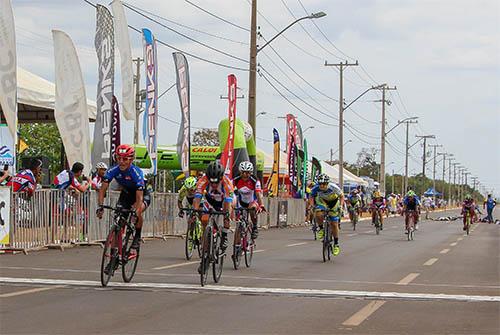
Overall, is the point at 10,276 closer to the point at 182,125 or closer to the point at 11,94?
the point at 11,94

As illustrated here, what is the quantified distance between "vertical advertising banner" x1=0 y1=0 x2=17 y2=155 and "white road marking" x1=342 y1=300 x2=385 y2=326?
A: 11467 mm

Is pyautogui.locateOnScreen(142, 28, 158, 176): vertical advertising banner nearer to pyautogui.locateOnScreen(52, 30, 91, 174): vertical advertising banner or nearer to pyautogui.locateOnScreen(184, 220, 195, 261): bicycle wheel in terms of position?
pyautogui.locateOnScreen(52, 30, 91, 174): vertical advertising banner

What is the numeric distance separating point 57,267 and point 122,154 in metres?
3.80

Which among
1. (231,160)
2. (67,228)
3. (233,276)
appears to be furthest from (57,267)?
(231,160)

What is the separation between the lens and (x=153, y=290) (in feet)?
40.5

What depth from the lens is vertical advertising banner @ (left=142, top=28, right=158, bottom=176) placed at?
27.2 meters

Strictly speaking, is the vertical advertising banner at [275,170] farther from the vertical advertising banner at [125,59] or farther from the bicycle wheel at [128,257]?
the bicycle wheel at [128,257]

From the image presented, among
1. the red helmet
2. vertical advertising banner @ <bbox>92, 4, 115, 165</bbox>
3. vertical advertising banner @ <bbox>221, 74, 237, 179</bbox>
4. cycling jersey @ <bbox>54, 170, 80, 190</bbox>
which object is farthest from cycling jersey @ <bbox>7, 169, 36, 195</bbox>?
vertical advertising banner @ <bbox>221, 74, 237, 179</bbox>

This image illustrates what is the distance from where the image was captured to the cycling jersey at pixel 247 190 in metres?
17.1

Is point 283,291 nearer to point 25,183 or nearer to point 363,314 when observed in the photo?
point 363,314

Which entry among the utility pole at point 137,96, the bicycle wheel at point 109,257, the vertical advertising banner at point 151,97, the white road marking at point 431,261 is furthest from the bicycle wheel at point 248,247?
the utility pole at point 137,96

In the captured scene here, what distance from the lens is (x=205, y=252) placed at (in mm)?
13273

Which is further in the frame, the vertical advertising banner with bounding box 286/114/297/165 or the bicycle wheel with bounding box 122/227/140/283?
the vertical advertising banner with bounding box 286/114/297/165

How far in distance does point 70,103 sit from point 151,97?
391 cm
